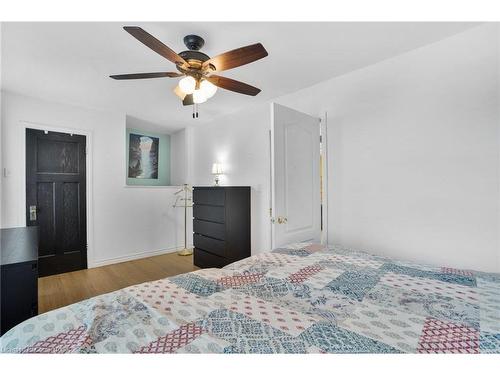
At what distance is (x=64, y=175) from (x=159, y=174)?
5.75 feet

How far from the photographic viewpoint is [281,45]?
1.96 m

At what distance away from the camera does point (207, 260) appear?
10.8ft

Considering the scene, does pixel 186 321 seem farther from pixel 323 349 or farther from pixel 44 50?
pixel 44 50

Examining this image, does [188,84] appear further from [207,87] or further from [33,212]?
[33,212]

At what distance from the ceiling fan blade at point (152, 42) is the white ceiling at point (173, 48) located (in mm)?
294

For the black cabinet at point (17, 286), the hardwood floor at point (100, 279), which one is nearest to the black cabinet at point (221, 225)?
the hardwood floor at point (100, 279)

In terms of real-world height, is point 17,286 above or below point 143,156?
below

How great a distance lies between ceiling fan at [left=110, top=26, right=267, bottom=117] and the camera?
1.48m

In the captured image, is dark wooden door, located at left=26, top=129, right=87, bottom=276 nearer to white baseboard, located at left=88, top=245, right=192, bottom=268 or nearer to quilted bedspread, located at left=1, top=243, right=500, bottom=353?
white baseboard, located at left=88, top=245, right=192, bottom=268

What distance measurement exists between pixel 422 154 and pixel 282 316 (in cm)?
185

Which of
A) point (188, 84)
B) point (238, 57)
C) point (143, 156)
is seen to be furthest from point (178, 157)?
point (238, 57)
